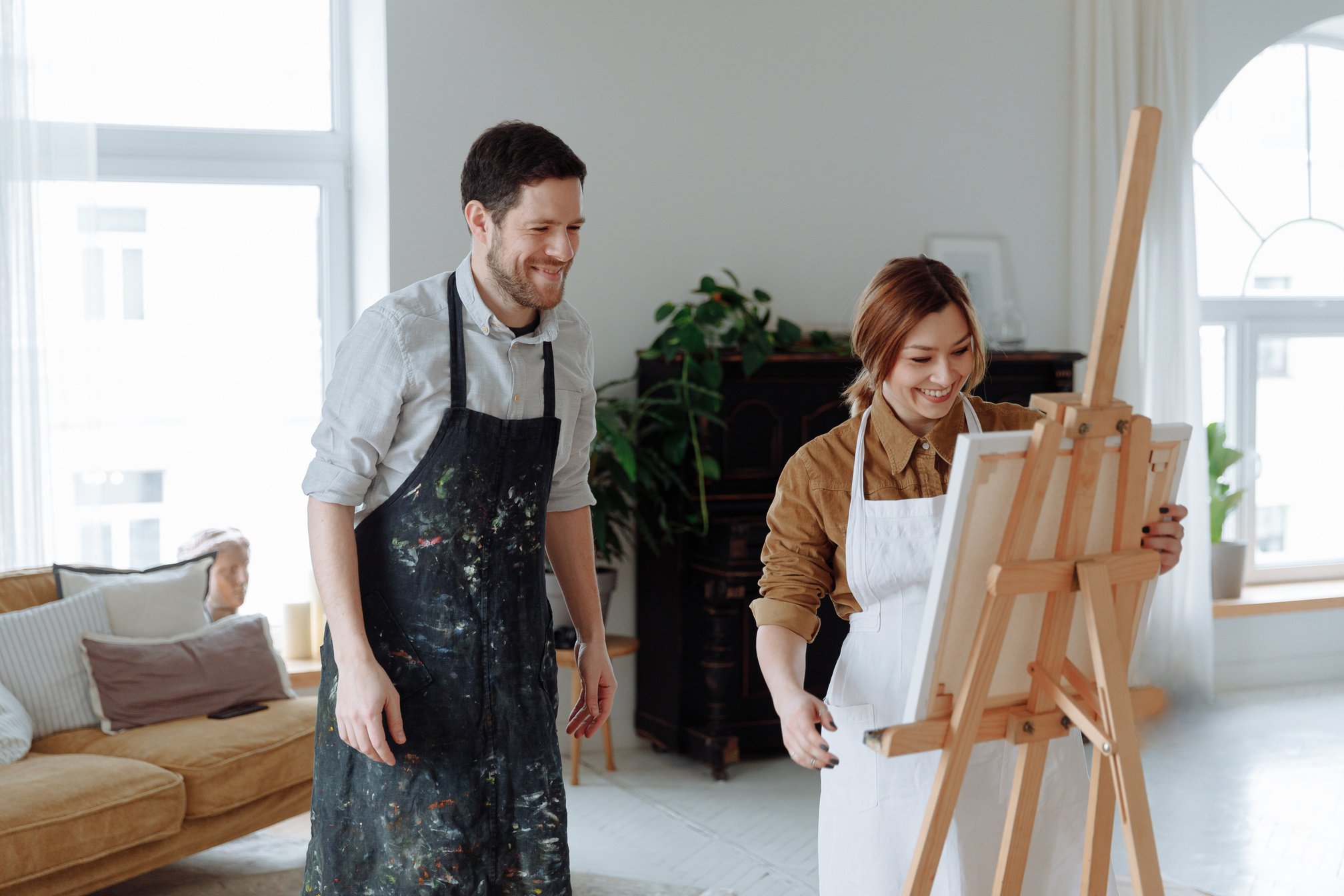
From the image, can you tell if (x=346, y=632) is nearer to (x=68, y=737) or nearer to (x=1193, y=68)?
(x=68, y=737)

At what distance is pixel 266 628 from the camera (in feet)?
12.5

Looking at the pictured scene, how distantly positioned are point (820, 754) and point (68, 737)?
97.8 inches

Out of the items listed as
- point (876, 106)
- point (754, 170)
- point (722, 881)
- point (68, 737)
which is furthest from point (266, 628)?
point (876, 106)

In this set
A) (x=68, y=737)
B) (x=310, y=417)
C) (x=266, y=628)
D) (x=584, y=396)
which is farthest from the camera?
(x=310, y=417)

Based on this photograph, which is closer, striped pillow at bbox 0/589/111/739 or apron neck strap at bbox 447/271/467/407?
apron neck strap at bbox 447/271/467/407

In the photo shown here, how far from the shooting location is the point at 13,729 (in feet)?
10.6

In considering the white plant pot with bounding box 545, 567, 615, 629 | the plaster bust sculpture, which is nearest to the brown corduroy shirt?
the white plant pot with bounding box 545, 567, 615, 629

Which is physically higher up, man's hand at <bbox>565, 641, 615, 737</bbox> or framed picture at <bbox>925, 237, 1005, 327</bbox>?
framed picture at <bbox>925, 237, 1005, 327</bbox>

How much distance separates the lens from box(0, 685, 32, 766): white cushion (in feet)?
10.4

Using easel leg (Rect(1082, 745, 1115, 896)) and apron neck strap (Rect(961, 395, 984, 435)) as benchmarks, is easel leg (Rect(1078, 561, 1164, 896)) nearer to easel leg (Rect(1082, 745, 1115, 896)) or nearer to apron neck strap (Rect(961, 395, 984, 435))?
easel leg (Rect(1082, 745, 1115, 896))

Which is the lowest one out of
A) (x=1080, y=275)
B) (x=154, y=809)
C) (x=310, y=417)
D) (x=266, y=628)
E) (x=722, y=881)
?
(x=722, y=881)

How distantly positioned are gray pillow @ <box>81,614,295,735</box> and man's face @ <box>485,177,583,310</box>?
2.18 meters

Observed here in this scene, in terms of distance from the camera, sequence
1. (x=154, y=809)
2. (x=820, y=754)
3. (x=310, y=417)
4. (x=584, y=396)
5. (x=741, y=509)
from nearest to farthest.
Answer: (x=820, y=754), (x=584, y=396), (x=154, y=809), (x=741, y=509), (x=310, y=417)

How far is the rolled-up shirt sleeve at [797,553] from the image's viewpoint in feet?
6.29
